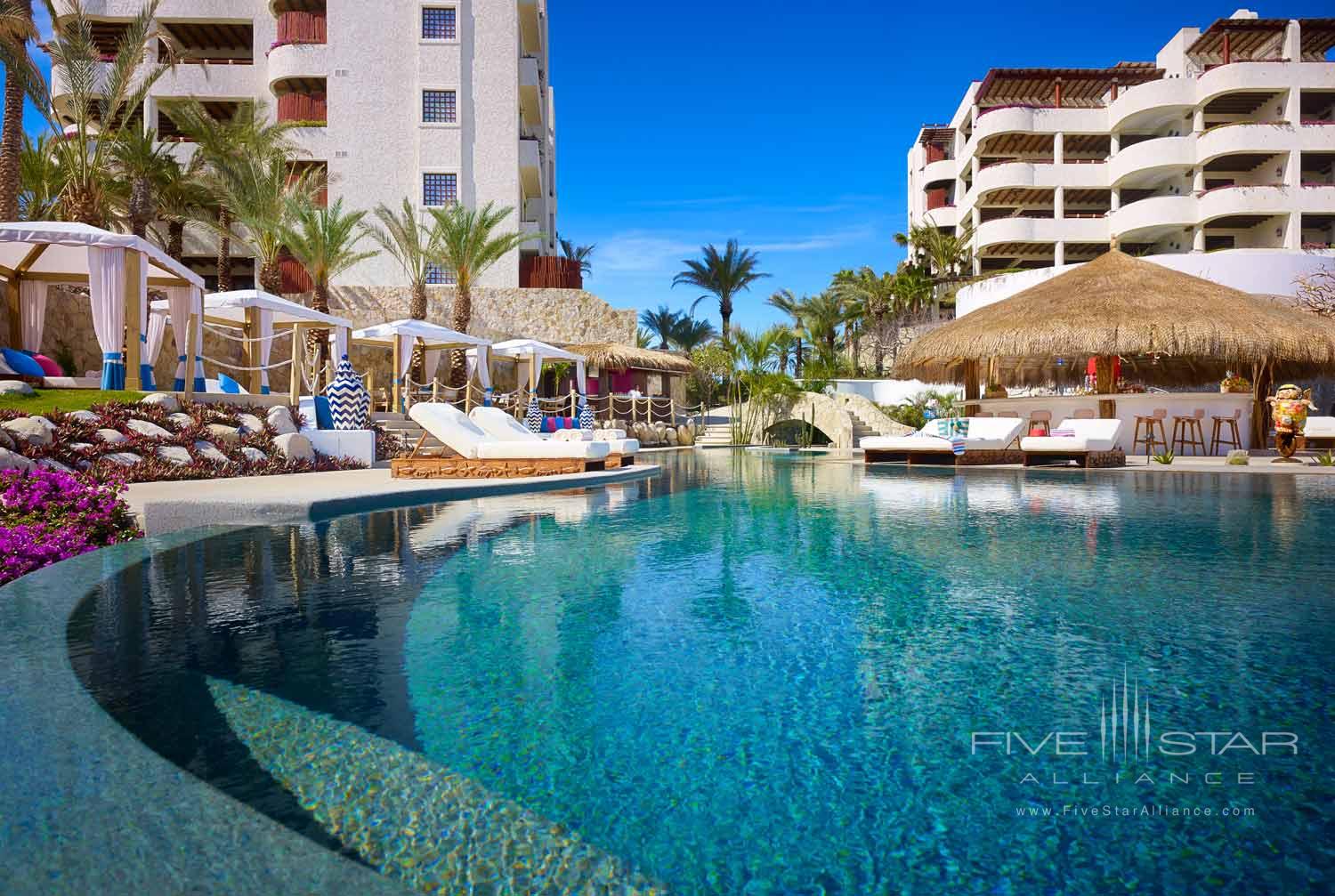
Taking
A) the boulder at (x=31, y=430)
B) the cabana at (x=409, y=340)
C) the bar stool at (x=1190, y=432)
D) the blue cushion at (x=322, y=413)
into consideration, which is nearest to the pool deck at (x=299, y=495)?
the boulder at (x=31, y=430)

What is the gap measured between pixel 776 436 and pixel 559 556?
21.7m

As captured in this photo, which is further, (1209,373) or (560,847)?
(1209,373)

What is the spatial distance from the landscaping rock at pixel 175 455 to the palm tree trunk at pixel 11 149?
9029 millimetres

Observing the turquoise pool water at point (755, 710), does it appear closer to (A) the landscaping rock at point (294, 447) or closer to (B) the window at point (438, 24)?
(A) the landscaping rock at point (294, 447)

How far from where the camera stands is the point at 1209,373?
21.8 meters

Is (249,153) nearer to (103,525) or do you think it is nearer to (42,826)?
(103,525)

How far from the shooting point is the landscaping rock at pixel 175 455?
418 inches

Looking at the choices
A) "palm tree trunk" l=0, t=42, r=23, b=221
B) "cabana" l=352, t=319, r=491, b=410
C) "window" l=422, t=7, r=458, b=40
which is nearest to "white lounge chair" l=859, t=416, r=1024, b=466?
"cabana" l=352, t=319, r=491, b=410

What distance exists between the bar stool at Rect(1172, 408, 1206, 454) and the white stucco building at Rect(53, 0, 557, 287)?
21211mm

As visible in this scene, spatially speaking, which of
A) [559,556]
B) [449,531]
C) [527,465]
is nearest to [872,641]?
[559,556]

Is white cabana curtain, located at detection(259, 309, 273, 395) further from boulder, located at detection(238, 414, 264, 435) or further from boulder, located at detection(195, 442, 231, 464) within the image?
boulder, located at detection(195, 442, 231, 464)

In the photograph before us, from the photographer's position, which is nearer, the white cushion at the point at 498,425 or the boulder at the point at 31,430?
the boulder at the point at 31,430

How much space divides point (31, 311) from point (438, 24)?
62.6ft

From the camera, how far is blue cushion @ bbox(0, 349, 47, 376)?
46.2 feet
